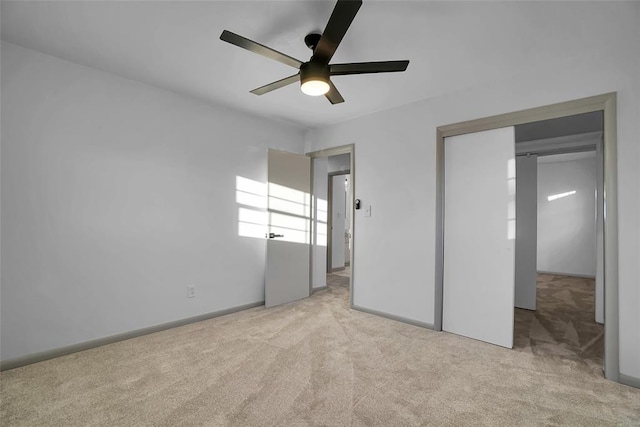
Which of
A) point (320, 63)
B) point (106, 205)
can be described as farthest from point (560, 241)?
point (106, 205)

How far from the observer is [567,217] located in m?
6.72

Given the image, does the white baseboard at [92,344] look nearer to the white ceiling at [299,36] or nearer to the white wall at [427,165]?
the white wall at [427,165]

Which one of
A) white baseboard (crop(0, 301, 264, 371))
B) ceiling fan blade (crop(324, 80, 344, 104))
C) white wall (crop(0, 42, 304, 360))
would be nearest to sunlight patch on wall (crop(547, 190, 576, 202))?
ceiling fan blade (crop(324, 80, 344, 104))

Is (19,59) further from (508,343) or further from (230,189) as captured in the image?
(508,343)

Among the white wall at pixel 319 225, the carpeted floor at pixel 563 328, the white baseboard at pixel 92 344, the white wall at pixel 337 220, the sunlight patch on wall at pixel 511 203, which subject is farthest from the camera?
the white wall at pixel 337 220

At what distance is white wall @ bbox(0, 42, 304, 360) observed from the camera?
2393 millimetres

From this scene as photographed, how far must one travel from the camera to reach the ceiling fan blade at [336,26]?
1.48 m

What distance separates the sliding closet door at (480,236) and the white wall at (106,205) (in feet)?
8.06

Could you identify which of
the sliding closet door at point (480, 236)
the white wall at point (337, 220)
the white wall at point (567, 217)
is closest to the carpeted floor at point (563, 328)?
the sliding closet door at point (480, 236)

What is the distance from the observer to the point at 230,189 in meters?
3.76

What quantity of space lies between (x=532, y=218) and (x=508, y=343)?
83.1 inches

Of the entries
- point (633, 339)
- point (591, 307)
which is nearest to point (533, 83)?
point (633, 339)

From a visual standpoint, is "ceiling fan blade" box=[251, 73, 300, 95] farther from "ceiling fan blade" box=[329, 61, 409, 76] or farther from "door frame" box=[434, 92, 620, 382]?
"door frame" box=[434, 92, 620, 382]

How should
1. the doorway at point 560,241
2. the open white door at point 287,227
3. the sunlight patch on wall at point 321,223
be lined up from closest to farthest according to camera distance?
the doorway at point 560,241, the open white door at point 287,227, the sunlight patch on wall at point 321,223
